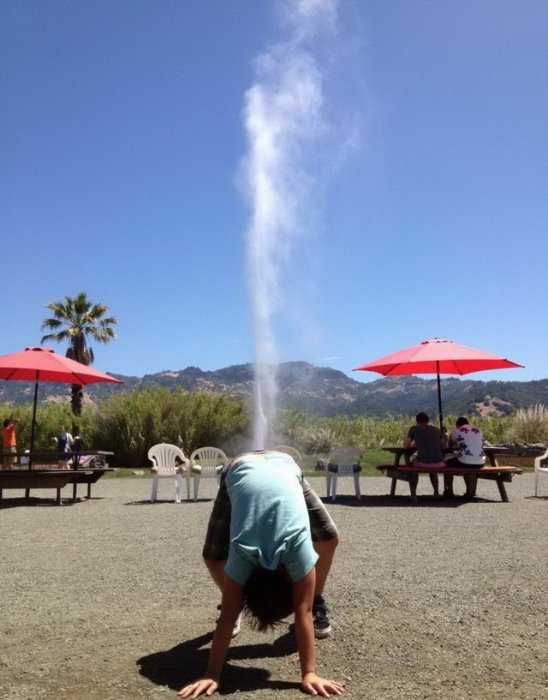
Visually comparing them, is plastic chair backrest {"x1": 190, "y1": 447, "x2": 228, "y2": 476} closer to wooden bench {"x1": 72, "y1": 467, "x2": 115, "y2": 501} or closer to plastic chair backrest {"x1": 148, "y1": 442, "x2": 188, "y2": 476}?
plastic chair backrest {"x1": 148, "y1": 442, "x2": 188, "y2": 476}

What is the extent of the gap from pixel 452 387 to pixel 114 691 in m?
181

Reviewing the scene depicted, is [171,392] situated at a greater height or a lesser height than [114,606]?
greater

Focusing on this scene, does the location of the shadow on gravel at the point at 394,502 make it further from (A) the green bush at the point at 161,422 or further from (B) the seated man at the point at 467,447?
(A) the green bush at the point at 161,422

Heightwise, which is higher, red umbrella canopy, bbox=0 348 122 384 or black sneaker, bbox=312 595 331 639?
red umbrella canopy, bbox=0 348 122 384

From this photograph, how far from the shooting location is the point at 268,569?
10.1 feet

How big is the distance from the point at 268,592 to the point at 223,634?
267mm

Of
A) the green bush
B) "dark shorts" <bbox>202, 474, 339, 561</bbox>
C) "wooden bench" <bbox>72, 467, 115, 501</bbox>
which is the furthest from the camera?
the green bush

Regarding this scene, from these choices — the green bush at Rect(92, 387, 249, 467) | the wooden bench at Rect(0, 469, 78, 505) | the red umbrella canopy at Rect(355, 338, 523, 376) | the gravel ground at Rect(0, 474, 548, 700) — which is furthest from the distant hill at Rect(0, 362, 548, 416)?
the gravel ground at Rect(0, 474, 548, 700)

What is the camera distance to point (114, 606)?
4617mm

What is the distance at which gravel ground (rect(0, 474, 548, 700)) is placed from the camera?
3289 mm

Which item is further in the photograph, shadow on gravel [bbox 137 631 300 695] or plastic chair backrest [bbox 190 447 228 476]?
plastic chair backrest [bbox 190 447 228 476]

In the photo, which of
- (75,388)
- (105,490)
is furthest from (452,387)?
(105,490)

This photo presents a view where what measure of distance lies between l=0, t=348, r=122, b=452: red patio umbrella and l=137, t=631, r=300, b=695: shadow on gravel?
808 cm

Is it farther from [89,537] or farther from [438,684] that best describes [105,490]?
[438,684]
